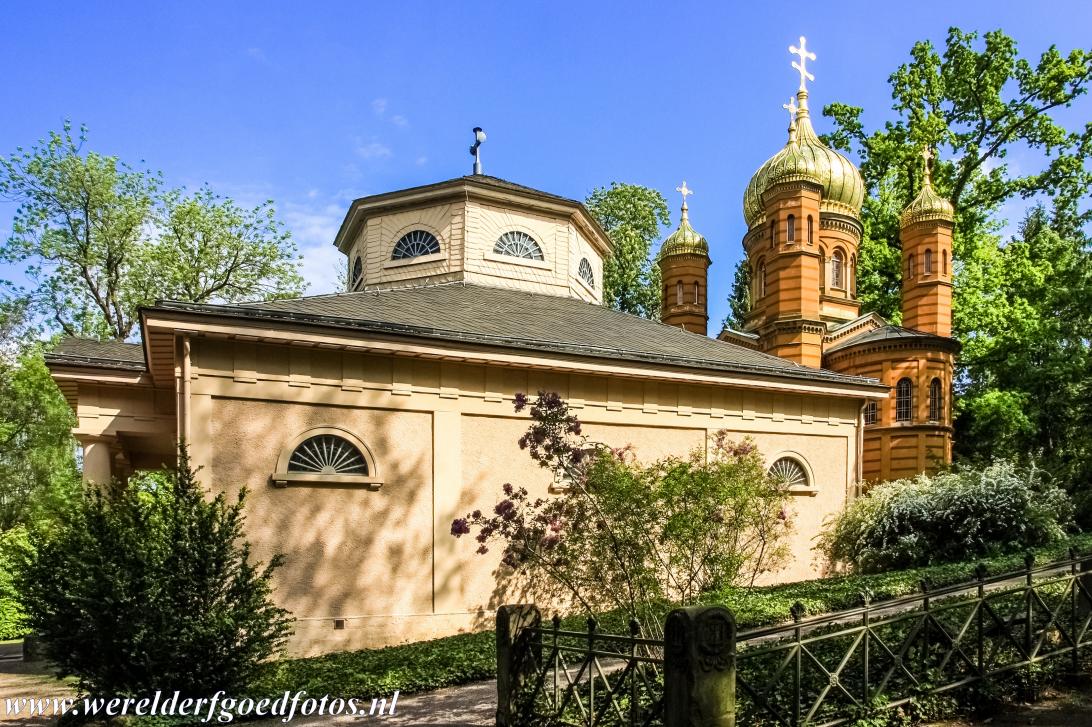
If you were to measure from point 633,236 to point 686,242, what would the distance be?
287 inches

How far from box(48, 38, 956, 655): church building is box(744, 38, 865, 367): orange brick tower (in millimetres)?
8314

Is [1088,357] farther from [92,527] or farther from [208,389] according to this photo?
[92,527]

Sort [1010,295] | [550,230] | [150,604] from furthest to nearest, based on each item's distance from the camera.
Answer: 1. [1010,295]
2. [550,230]
3. [150,604]

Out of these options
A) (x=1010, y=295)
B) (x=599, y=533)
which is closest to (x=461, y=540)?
(x=599, y=533)

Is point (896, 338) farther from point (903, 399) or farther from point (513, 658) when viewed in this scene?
point (513, 658)

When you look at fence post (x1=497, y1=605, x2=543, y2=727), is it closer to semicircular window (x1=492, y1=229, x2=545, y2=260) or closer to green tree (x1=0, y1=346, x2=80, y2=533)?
semicircular window (x1=492, y1=229, x2=545, y2=260)

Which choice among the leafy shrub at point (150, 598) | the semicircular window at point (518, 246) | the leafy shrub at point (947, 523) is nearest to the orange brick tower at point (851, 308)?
the leafy shrub at point (947, 523)

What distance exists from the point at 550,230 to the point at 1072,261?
21.9 meters

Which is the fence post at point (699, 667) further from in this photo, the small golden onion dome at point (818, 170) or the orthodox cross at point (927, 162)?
the orthodox cross at point (927, 162)

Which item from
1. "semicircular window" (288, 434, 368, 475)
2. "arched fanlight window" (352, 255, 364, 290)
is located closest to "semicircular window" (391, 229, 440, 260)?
"arched fanlight window" (352, 255, 364, 290)

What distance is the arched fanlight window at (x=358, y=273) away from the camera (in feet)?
67.7

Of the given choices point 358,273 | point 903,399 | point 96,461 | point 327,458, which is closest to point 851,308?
point 903,399

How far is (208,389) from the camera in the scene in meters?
11.7

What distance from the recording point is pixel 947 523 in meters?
16.3
